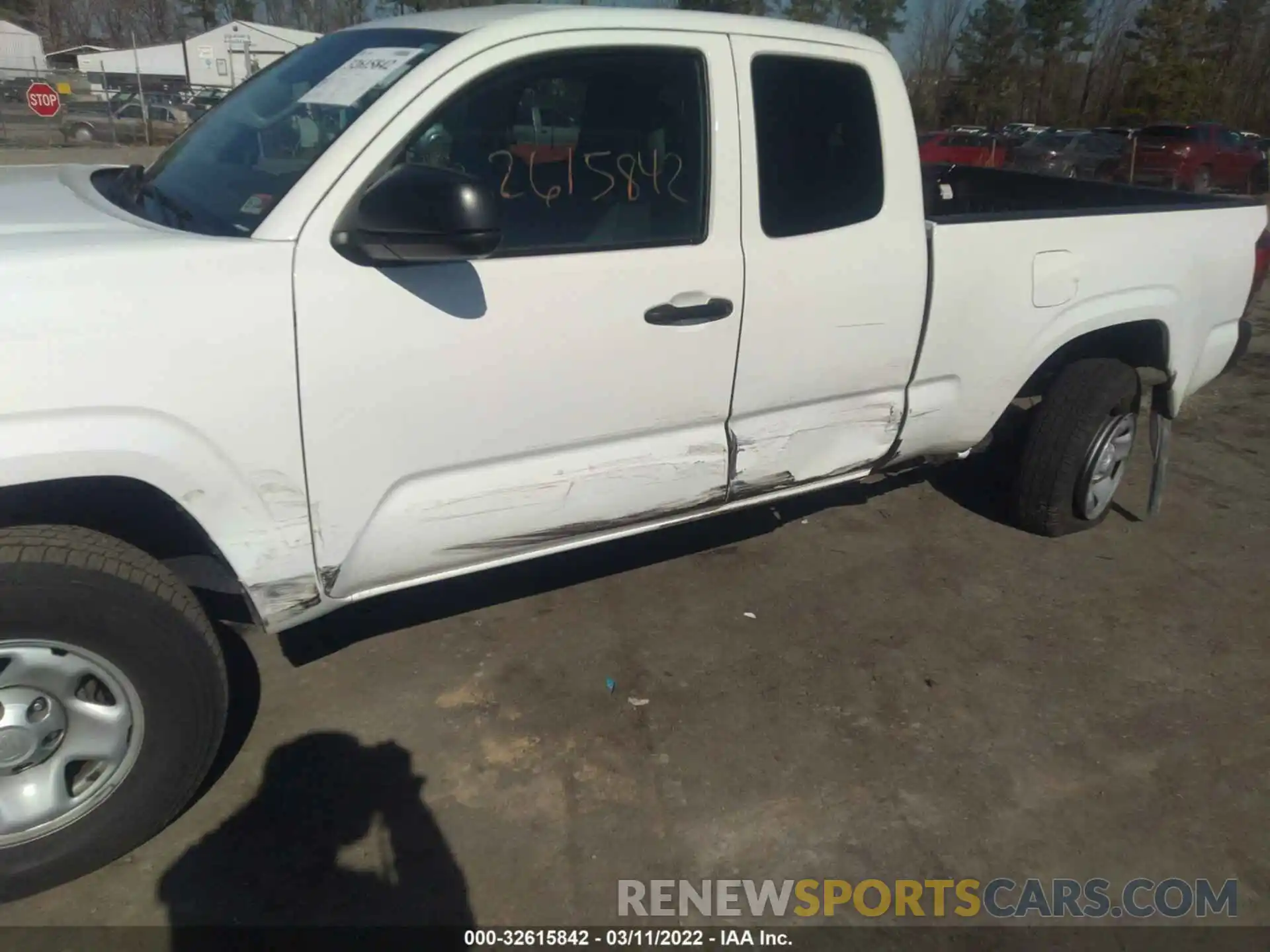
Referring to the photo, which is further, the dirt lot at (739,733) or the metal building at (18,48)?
the metal building at (18,48)

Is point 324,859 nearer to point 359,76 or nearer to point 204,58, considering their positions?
point 359,76

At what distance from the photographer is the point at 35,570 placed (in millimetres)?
2074

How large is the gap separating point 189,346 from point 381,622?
1.60 metres

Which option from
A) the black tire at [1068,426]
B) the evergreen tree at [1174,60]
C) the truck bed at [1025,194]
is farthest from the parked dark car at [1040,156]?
the black tire at [1068,426]

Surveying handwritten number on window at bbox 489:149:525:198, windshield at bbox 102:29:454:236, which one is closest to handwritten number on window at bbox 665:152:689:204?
handwritten number on window at bbox 489:149:525:198

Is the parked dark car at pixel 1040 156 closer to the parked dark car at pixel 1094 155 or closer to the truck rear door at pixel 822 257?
the parked dark car at pixel 1094 155

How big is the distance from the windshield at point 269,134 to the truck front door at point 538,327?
0.18 meters

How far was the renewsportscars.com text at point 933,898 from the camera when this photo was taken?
7.95 ft

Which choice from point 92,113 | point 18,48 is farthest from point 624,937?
point 18,48

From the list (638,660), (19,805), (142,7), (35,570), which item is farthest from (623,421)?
(142,7)

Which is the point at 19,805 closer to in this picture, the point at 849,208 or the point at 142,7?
the point at 849,208

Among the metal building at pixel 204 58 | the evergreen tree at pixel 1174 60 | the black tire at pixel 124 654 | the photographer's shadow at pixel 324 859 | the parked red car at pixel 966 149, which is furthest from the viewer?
the metal building at pixel 204 58

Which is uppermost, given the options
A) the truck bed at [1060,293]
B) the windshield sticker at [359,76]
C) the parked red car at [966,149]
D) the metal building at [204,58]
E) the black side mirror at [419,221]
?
the metal building at [204,58]

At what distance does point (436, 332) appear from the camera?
2418 millimetres
